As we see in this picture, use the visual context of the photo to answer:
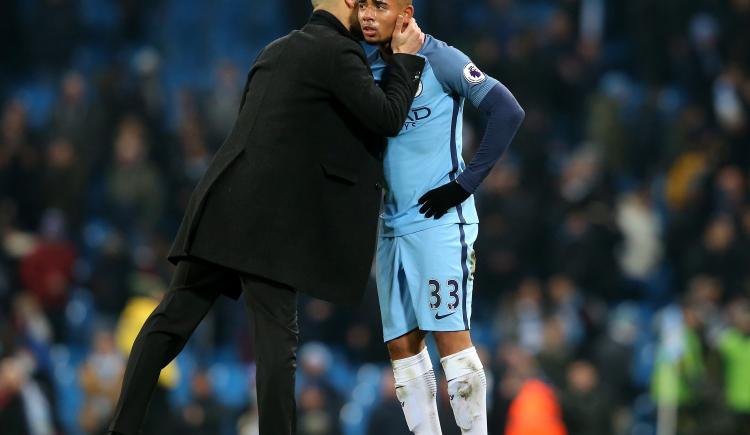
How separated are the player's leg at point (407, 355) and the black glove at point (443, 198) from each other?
23cm

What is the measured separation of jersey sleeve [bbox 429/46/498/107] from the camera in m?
5.66

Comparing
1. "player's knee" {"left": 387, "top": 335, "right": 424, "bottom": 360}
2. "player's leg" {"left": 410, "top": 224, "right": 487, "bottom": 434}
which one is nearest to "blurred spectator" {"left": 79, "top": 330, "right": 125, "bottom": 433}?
"player's knee" {"left": 387, "top": 335, "right": 424, "bottom": 360}

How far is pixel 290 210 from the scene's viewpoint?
5.29 m

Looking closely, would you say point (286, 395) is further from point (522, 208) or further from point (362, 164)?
point (522, 208)

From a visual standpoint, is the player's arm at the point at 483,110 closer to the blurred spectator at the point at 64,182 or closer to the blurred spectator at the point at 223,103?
the blurred spectator at the point at 223,103

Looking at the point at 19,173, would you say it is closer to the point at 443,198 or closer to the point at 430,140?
the point at 430,140

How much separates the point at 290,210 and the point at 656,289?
1001 centimetres

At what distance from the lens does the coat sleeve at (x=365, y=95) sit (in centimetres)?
526

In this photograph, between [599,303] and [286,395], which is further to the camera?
[599,303]

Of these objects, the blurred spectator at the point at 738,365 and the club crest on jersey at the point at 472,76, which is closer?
the club crest on jersey at the point at 472,76

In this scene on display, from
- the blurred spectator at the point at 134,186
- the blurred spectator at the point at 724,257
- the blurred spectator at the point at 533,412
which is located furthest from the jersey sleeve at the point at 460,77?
the blurred spectator at the point at 134,186

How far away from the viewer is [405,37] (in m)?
5.65

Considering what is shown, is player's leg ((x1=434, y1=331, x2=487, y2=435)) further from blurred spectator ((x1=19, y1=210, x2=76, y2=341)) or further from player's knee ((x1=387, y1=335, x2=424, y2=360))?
blurred spectator ((x1=19, y1=210, x2=76, y2=341))

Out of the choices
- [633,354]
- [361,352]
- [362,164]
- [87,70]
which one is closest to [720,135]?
[633,354]
